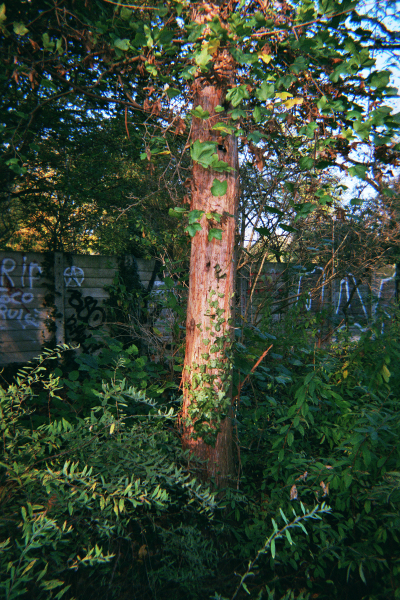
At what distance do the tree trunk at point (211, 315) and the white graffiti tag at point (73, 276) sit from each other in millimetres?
4120

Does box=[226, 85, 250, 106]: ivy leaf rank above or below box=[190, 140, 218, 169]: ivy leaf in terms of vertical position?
above

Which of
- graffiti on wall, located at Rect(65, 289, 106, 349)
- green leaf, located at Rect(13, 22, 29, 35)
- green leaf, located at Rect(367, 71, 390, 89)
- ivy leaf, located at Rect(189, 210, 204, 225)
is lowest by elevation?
graffiti on wall, located at Rect(65, 289, 106, 349)

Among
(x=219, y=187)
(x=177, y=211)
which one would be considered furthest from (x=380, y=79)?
(x=177, y=211)

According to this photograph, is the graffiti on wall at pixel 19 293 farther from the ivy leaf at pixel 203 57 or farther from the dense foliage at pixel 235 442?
the ivy leaf at pixel 203 57

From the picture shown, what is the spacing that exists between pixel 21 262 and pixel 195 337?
169 inches

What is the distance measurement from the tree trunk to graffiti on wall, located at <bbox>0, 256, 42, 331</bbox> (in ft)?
13.6

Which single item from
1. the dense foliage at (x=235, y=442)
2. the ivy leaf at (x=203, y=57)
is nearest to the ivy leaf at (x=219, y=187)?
the dense foliage at (x=235, y=442)

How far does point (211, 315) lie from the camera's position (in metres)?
2.51

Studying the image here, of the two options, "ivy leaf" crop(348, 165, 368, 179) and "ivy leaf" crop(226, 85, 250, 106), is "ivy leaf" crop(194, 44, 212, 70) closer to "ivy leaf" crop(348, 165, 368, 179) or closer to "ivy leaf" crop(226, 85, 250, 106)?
"ivy leaf" crop(226, 85, 250, 106)

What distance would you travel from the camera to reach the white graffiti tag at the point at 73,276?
241 inches

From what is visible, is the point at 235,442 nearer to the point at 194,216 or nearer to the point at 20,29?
the point at 194,216

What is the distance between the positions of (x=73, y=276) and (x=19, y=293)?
0.88m

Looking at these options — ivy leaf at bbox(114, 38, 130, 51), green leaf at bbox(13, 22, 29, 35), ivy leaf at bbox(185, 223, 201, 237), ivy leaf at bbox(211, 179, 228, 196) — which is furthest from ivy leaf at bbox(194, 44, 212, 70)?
green leaf at bbox(13, 22, 29, 35)

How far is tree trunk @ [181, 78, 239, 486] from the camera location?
2.49 meters
